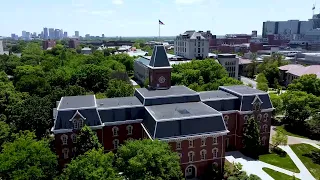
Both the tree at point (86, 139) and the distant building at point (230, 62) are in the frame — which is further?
the distant building at point (230, 62)

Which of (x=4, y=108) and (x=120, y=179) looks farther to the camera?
(x=4, y=108)

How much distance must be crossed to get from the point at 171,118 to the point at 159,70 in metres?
14.5

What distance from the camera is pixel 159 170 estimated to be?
103 feet

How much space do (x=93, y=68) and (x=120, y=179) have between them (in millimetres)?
54132

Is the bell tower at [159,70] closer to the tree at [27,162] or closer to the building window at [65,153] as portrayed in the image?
the building window at [65,153]

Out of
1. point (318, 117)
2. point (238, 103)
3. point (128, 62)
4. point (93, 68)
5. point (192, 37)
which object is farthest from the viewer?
point (128, 62)

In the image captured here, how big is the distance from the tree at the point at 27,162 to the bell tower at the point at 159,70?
22944mm

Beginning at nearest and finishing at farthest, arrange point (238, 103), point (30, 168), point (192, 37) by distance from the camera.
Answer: point (30, 168)
point (238, 103)
point (192, 37)

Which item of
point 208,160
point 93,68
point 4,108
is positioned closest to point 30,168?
point 208,160

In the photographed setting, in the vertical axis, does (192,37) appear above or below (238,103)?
above

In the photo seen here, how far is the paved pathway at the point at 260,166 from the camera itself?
41969 millimetres

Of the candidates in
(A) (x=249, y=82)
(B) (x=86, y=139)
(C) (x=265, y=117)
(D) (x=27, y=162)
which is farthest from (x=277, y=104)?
(D) (x=27, y=162)

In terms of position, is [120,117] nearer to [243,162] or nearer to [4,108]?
[243,162]

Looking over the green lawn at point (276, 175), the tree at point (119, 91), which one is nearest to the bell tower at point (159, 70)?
the tree at point (119, 91)
